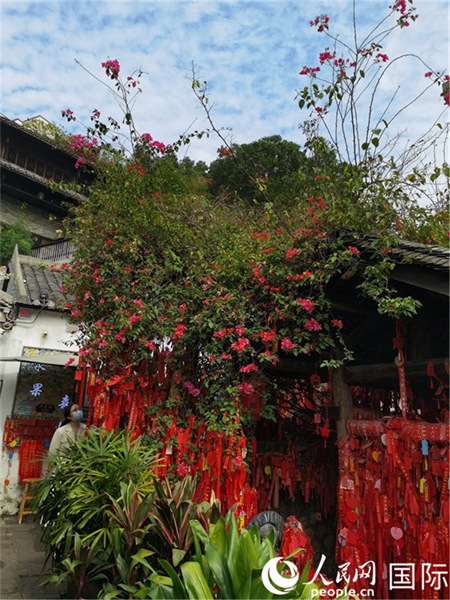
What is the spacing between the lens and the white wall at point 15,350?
748 centimetres

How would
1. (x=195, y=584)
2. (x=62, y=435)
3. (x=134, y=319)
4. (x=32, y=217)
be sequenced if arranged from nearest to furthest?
(x=195, y=584), (x=134, y=319), (x=62, y=435), (x=32, y=217)

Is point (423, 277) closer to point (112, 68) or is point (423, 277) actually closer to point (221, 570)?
point (221, 570)

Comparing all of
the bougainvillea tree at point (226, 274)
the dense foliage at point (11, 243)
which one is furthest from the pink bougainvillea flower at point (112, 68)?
the dense foliage at point (11, 243)

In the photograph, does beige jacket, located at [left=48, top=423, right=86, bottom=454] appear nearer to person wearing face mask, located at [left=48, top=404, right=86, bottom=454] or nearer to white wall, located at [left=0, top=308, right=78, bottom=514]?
person wearing face mask, located at [left=48, top=404, right=86, bottom=454]

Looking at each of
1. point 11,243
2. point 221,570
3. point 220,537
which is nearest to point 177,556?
point 220,537

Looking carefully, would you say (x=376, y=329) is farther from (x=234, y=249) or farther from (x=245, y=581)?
(x=245, y=581)

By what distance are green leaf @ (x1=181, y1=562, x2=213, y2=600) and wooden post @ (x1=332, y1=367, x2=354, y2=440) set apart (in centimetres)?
250

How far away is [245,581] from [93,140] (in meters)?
6.11

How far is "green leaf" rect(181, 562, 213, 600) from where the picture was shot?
2701 mm

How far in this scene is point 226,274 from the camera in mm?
5047

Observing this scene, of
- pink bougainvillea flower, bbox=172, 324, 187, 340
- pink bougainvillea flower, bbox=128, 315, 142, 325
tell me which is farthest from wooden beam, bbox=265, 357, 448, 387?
pink bougainvillea flower, bbox=128, 315, 142, 325

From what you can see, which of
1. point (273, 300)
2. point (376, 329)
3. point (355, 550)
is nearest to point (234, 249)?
point (273, 300)

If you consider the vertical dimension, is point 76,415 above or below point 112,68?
below

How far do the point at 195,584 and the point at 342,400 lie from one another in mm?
2741
